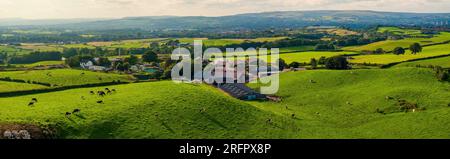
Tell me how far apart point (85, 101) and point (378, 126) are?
39568 mm

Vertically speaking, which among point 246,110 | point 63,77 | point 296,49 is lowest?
point 246,110

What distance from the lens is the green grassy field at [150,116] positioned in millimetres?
49750

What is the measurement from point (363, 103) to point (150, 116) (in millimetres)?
33916

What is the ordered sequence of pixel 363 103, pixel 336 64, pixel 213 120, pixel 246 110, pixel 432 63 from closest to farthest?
pixel 213 120
pixel 246 110
pixel 363 103
pixel 336 64
pixel 432 63

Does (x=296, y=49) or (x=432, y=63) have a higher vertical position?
(x=296, y=49)

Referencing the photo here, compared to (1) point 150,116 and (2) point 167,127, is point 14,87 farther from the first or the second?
(2) point 167,127

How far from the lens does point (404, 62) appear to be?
110m

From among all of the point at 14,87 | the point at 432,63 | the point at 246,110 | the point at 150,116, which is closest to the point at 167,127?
the point at 150,116

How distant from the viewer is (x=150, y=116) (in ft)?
181

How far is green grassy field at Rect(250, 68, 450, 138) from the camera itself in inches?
2125

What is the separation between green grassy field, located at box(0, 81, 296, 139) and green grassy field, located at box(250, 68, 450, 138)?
5.87 metres

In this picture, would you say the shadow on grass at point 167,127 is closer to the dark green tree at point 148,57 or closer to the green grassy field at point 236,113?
the green grassy field at point 236,113

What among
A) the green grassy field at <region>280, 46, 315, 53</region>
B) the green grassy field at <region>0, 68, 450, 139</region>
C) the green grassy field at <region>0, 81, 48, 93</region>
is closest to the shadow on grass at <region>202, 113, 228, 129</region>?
the green grassy field at <region>0, 68, 450, 139</region>

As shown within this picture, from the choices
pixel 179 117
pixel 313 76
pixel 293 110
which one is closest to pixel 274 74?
pixel 313 76
